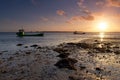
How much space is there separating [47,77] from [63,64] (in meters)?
4.35

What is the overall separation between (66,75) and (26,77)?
3494mm

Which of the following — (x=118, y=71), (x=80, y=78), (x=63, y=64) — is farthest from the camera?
(x=63, y=64)

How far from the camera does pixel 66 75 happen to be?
49.2 ft

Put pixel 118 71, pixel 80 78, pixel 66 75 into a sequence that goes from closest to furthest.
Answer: pixel 80 78, pixel 66 75, pixel 118 71

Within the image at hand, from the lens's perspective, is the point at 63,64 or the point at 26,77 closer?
the point at 26,77

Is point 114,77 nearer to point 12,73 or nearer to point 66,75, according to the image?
point 66,75

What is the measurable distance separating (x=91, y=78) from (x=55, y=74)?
3361 mm

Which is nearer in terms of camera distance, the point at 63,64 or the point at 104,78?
the point at 104,78

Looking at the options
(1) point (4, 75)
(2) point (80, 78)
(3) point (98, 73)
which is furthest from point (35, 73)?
(3) point (98, 73)

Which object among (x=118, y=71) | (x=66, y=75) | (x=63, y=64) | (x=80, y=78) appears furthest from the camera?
(x=63, y=64)

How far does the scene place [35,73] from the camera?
1575cm

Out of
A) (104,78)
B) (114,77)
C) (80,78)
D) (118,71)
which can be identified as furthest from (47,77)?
(118,71)

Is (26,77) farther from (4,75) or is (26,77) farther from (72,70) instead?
(72,70)

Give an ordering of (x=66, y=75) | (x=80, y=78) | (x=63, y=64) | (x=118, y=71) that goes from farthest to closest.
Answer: (x=63, y=64) < (x=118, y=71) < (x=66, y=75) < (x=80, y=78)
